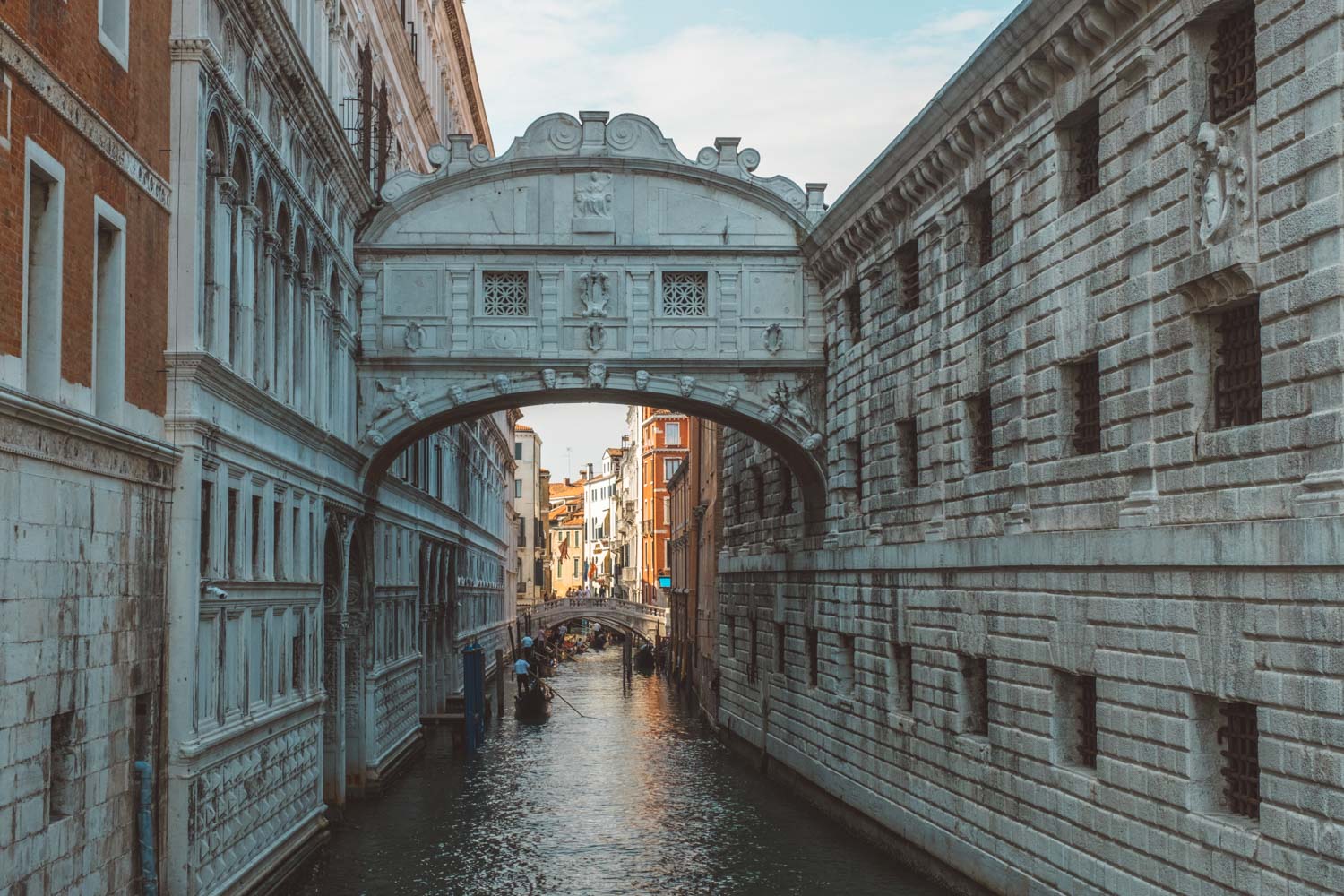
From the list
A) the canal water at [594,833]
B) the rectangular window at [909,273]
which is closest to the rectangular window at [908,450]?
the rectangular window at [909,273]

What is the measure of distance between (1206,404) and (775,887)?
27.8 ft

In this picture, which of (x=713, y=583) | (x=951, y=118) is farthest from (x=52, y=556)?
(x=713, y=583)

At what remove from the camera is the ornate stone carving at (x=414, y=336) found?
78.9 ft

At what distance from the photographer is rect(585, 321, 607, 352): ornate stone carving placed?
24.0m

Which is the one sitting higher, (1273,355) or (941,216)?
(941,216)

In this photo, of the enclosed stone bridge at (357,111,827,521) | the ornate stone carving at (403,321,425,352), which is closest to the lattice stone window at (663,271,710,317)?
the enclosed stone bridge at (357,111,827,521)

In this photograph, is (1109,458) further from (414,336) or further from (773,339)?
→ (414,336)

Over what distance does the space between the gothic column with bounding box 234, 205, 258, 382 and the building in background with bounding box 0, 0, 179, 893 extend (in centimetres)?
221

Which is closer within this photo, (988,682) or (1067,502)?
(1067,502)

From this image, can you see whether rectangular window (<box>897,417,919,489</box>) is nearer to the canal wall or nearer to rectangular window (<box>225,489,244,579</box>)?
the canal wall

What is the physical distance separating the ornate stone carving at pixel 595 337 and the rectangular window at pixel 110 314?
11646mm

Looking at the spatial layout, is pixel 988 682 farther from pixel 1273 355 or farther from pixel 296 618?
pixel 296 618

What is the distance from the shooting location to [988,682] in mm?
16812

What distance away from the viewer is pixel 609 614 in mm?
71812
